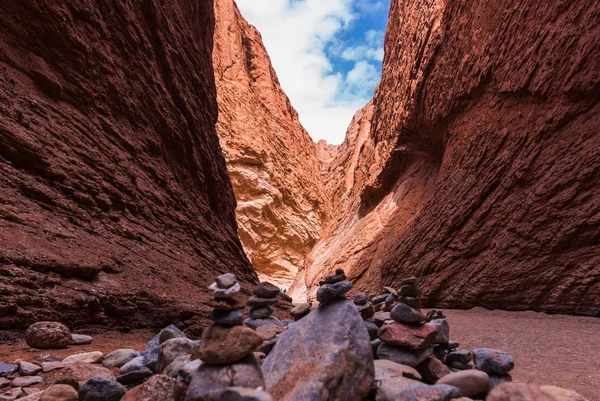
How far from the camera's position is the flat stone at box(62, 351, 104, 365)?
9.14 ft

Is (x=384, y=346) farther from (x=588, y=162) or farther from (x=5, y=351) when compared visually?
(x=588, y=162)

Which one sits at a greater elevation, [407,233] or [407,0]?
[407,0]

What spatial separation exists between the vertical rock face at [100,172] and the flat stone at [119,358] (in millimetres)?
1201

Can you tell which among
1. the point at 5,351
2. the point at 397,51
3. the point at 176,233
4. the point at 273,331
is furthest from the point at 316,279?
the point at 5,351

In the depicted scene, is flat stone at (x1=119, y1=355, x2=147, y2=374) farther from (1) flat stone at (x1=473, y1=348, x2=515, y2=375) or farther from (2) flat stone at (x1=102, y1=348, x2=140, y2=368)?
(1) flat stone at (x1=473, y1=348, x2=515, y2=375)

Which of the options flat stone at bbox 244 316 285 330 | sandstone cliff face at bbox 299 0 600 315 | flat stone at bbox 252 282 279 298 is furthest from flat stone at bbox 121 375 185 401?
sandstone cliff face at bbox 299 0 600 315

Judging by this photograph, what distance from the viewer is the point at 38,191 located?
492cm

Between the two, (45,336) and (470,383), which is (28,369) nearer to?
(45,336)

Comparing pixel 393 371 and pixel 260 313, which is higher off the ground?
pixel 260 313

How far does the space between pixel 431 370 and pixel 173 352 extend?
2.25m

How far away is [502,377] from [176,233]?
A: 7.31m

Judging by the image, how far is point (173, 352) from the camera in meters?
2.71

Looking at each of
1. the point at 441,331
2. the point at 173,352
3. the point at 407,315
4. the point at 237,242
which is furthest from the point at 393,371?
the point at 237,242

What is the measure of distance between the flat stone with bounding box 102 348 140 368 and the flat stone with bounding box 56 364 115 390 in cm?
30
